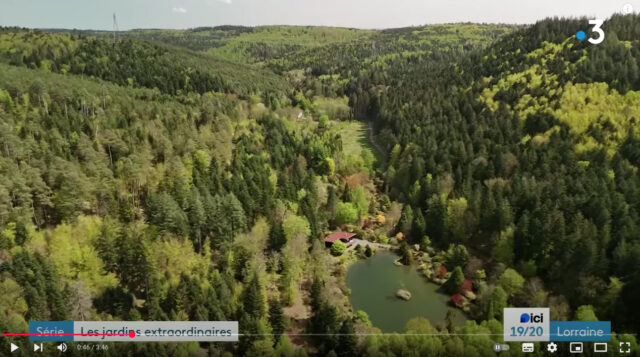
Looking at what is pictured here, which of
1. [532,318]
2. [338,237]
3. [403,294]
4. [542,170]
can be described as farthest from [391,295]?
[542,170]

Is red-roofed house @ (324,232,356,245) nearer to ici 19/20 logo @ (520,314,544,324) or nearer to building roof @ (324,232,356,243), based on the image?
building roof @ (324,232,356,243)

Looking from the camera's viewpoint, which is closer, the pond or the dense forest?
the dense forest

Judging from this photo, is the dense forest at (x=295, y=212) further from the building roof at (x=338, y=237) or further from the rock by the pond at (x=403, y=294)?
the rock by the pond at (x=403, y=294)

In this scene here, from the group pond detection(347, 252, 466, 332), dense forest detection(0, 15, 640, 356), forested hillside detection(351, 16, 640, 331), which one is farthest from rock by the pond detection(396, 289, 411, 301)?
forested hillside detection(351, 16, 640, 331)

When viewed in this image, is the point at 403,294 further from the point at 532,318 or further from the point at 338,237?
the point at 532,318

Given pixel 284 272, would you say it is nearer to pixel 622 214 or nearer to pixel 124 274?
pixel 124 274
